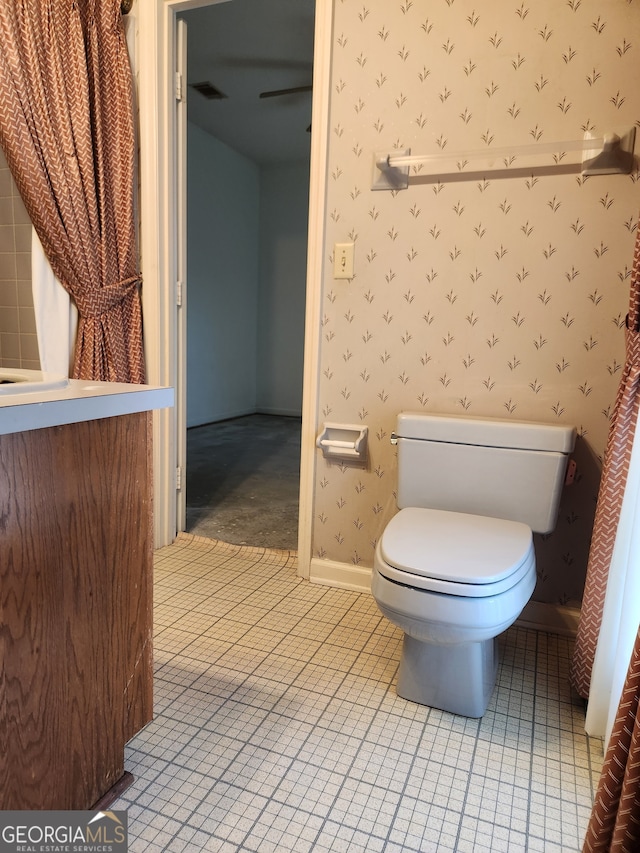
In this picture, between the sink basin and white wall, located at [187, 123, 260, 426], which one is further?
white wall, located at [187, 123, 260, 426]

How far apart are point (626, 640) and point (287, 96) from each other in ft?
13.8

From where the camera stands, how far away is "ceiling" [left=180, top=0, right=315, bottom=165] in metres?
2.82

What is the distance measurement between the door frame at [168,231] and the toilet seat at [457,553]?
25.6 inches

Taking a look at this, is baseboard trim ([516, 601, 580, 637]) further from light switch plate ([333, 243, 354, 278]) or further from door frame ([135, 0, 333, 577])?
light switch plate ([333, 243, 354, 278])

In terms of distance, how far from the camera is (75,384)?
999mm

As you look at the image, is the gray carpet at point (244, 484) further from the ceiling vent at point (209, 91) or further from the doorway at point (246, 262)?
the ceiling vent at point (209, 91)

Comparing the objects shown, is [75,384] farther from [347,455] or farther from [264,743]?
[347,455]

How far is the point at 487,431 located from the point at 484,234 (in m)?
0.64

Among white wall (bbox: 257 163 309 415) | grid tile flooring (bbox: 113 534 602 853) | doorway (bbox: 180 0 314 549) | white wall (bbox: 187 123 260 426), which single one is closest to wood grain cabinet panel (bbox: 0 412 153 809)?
grid tile flooring (bbox: 113 534 602 853)

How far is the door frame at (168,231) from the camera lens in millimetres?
1761

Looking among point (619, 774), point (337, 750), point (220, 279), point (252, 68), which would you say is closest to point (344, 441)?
point (337, 750)

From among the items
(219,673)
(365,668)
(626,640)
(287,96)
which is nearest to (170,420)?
(219,673)

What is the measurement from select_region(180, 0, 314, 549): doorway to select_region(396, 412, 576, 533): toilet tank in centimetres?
93

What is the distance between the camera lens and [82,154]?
1855mm
